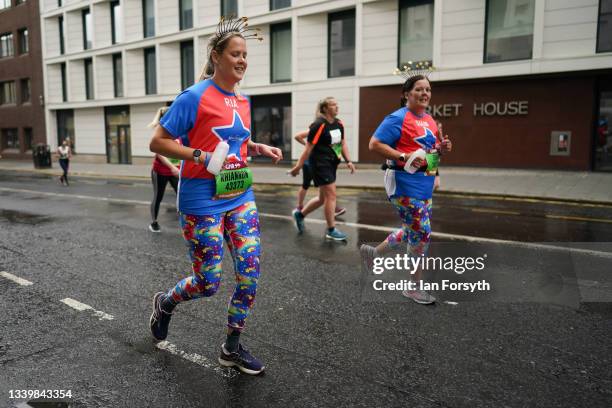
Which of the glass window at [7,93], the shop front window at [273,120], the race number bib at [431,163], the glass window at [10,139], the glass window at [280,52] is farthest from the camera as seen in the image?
the glass window at [10,139]

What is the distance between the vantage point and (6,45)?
3872 centimetres

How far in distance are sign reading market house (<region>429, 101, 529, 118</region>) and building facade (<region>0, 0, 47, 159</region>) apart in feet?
95.3

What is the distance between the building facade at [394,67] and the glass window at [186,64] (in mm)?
71

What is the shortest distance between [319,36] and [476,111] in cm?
787

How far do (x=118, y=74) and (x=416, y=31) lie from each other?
20283mm

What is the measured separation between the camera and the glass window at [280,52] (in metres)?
23.4

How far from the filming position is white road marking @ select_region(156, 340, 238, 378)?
3148mm

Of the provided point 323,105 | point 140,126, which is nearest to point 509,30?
point 323,105

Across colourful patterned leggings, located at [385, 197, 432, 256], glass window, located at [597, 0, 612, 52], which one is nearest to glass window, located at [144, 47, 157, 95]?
glass window, located at [597, 0, 612, 52]

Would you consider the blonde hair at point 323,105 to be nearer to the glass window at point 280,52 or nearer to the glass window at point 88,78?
the glass window at point 280,52

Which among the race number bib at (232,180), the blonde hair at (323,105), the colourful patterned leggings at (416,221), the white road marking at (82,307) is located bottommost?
the white road marking at (82,307)

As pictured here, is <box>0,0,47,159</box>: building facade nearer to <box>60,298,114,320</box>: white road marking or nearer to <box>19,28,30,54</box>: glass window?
<box>19,28,30,54</box>: glass window

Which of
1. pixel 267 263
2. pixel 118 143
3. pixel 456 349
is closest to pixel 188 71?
pixel 118 143

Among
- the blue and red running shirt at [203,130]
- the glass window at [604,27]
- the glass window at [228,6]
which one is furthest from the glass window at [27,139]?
the blue and red running shirt at [203,130]
